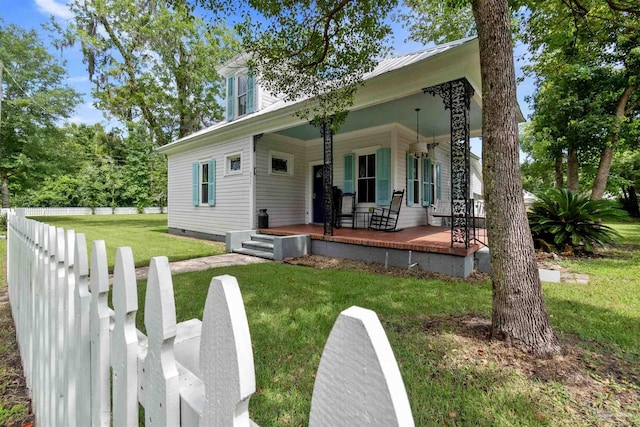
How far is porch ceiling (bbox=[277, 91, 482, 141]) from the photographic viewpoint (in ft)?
20.7

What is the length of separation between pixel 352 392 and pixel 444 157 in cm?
1157

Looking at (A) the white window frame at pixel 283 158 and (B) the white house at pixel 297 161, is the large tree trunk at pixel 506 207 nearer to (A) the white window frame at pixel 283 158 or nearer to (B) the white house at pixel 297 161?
(B) the white house at pixel 297 161

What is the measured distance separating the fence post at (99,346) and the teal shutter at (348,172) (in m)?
7.93

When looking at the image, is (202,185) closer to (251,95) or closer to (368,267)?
(251,95)

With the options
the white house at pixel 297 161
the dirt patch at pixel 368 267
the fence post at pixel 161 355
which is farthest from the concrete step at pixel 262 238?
the fence post at pixel 161 355

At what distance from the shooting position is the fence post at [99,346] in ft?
2.89

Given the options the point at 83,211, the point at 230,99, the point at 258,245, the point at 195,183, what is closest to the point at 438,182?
the point at 258,245

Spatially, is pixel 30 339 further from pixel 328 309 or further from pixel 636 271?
pixel 636 271

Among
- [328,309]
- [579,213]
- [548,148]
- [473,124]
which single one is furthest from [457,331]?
[548,148]

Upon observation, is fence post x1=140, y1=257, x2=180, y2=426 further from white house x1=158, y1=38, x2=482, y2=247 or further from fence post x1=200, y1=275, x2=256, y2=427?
white house x1=158, y1=38, x2=482, y2=247

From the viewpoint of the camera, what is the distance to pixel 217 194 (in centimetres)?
923

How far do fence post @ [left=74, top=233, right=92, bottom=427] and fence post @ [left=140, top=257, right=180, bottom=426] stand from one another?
414mm

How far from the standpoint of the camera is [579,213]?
6125 mm

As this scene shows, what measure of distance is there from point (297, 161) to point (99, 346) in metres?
8.89
